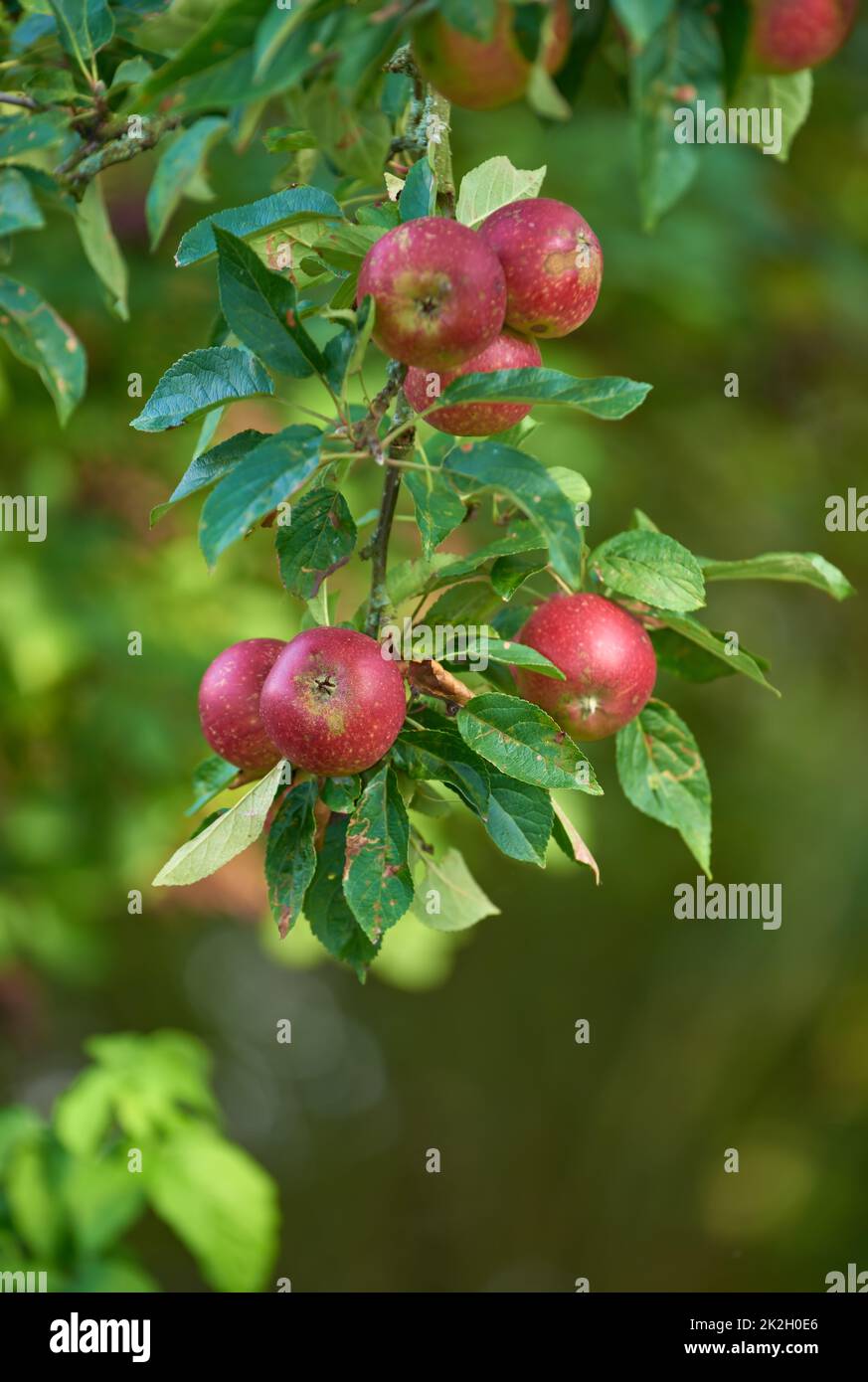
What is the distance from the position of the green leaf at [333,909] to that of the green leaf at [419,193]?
448mm

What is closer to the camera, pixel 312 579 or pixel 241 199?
pixel 312 579

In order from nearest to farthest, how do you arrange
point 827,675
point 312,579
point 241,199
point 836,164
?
point 312,579 → point 241,199 → point 836,164 → point 827,675

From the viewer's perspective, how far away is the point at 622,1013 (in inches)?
193

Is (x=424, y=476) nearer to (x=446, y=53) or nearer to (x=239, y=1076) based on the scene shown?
(x=446, y=53)

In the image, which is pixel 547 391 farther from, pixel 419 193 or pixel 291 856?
pixel 291 856

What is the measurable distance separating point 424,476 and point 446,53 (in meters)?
0.28

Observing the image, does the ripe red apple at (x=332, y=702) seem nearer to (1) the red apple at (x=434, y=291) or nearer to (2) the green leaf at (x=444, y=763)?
(2) the green leaf at (x=444, y=763)

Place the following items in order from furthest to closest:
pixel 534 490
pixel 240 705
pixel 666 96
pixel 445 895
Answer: pixel 445 895, pixel 240 705, pixel 534 490, pixel 666 96

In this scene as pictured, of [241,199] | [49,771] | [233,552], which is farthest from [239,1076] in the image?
[241,199]

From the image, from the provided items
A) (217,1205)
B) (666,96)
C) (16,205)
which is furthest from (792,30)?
(217,1205)

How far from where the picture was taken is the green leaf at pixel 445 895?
1.07 metres

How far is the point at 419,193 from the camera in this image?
873 millimetres

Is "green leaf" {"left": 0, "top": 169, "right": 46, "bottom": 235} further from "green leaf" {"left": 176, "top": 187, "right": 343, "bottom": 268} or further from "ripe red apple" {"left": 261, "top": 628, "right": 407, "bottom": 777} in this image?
"ripe red apple" {"left": 261, "top": 628, "right": 407, "bottom": 777}

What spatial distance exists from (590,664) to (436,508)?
0.18m
